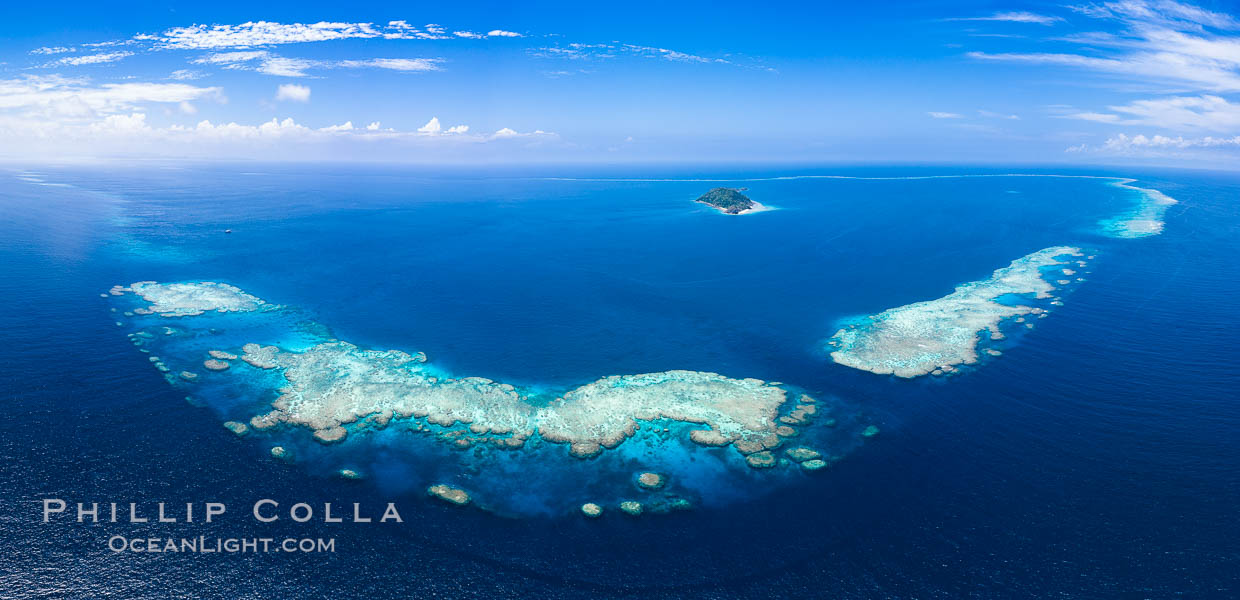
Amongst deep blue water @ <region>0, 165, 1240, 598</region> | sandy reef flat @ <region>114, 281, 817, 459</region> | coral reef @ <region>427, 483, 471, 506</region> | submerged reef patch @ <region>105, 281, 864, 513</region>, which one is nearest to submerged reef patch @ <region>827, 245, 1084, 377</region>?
deep blue water @ <region>0, 165, 1240, 598</region>

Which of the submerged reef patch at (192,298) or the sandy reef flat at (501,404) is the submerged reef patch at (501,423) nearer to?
the sandy reef flat at (501,404)

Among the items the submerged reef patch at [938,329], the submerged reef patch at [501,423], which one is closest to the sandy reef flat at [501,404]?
the submerged reef patch at [501,423]

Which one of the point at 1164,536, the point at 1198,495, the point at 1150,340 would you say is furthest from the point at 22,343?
the point at 1150,340

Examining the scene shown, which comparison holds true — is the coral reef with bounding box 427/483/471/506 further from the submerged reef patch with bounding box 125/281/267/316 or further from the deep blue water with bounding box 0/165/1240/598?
the submerged reef patch with bounding box 125/281/267/316

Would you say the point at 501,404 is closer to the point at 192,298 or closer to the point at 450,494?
the point at 450,494

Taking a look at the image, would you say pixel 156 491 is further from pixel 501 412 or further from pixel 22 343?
pixel 22 343

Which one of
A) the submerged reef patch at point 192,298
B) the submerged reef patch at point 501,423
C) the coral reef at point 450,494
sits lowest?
the coral reef at point 450,494

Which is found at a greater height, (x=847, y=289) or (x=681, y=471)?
(x=847, y=289)

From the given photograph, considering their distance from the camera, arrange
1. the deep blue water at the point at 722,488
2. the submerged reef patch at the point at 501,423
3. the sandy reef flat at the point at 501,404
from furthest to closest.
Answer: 1. the sandy reef flat at the point at 501,404
2. the submerged reef patch at the point at 501,423
3. the deep blue water at the point at 722,488
